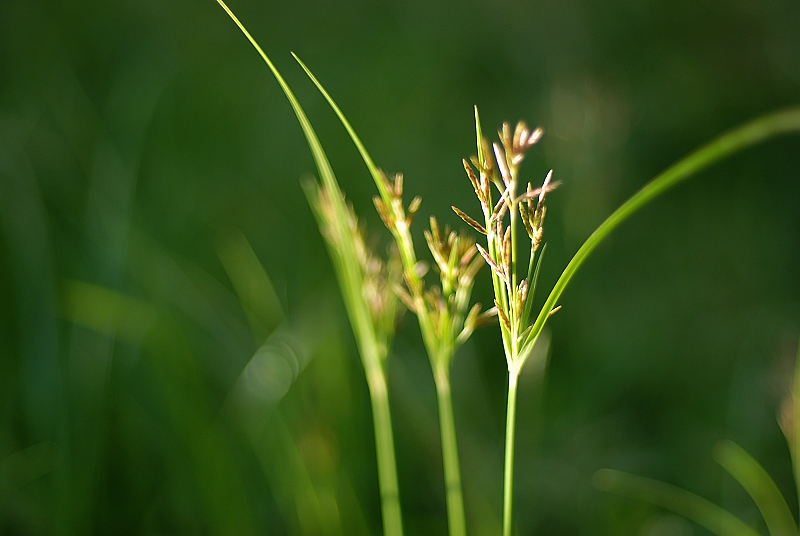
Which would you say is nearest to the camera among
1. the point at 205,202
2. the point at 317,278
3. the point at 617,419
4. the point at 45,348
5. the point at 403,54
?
the point at 45,348

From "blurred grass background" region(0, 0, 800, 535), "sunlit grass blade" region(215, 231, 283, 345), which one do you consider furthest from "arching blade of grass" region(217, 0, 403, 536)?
"sunlit grass blade" region(215, 231, 283, 345)

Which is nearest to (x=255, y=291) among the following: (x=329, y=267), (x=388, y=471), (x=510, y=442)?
(x=329, y=267)

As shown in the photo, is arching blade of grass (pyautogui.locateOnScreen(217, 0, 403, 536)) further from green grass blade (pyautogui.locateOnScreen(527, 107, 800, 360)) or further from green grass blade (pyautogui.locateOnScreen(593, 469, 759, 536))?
green grass blade (pyautogui.locateOnScreen(593, 469, 759, 536))

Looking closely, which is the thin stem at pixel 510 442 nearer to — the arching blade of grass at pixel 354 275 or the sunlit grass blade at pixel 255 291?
the arching blade of grass at pixel 354 275

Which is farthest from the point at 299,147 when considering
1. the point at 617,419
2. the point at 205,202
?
the point at 617,419

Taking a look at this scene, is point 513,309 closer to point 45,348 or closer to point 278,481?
point 278,481

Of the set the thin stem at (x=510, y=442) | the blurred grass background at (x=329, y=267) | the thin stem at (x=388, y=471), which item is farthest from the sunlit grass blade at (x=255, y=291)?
the thin stem at (x=510, y=442)
